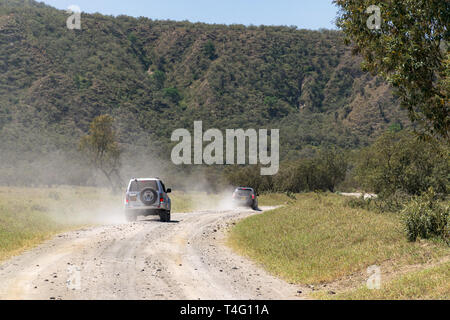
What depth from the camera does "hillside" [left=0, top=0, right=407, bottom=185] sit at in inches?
3366

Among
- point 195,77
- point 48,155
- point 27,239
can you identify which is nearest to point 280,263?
point 27,239

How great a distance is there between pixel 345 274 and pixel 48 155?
2628 inches

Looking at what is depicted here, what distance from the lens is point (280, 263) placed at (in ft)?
45.1

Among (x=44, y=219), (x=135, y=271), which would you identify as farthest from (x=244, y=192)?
(x=135, y=271)

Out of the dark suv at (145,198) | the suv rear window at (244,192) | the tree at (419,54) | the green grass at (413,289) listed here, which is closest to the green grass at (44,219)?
the dark suv at (145,198)

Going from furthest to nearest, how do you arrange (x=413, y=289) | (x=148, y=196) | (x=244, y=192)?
(x=244, y=192), (x=148, y=196), (x=413, y=289)

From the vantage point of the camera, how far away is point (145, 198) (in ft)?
81.9

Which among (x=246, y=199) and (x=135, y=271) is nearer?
(x=135, y=271)

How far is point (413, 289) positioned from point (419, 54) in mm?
6401

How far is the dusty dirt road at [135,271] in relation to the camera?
9492 millimetres

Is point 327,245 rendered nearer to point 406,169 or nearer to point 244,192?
point 406,169

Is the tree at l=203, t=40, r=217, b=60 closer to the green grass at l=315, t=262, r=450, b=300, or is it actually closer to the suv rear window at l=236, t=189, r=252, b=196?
the suv rear window at l=236, t=189, r=252, b=196
